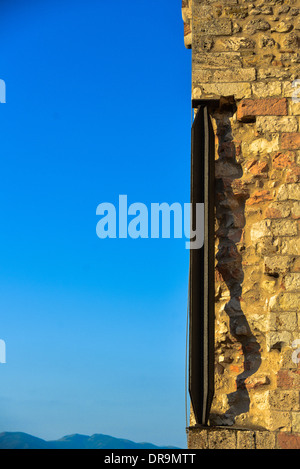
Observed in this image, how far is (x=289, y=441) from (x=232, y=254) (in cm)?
127

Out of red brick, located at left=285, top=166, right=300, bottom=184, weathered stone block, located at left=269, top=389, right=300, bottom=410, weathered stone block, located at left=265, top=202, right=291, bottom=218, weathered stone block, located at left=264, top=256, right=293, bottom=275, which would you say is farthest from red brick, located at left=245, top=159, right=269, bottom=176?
weathered stone block, located at left=269, top=389, right=300, bottom=410

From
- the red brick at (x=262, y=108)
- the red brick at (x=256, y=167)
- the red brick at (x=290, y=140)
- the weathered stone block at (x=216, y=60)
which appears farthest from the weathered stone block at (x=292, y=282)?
the weathered stone block at (x=216, y=60)

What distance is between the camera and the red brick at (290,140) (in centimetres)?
422

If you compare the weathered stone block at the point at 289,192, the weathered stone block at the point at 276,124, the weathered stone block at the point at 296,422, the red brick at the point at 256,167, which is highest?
the weathered stone block at the point at 276,124

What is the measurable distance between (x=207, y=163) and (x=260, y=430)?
1.83 meters

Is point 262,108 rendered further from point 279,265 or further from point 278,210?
point 279,265

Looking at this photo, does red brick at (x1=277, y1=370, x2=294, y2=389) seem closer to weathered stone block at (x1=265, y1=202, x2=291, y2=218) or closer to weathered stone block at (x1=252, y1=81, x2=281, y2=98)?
weathered stone block at (x1=265, y1=202, x2=291, y2=218)

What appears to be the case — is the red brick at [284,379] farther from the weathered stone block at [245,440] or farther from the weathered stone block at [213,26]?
the weathered stone block at [213,26]

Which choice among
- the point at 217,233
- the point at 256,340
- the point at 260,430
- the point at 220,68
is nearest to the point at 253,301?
the point at 256,340

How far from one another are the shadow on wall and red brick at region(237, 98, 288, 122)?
10 cm

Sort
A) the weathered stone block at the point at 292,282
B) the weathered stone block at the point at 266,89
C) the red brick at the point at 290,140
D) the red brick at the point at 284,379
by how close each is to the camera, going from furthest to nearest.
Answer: the weathered stone block at the point at 266,89 → the red brick at the point at 290,140 → the weathered stone block at the point at 292,282 → the red brick at the point at 284,379

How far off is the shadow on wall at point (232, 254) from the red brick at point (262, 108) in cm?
10
